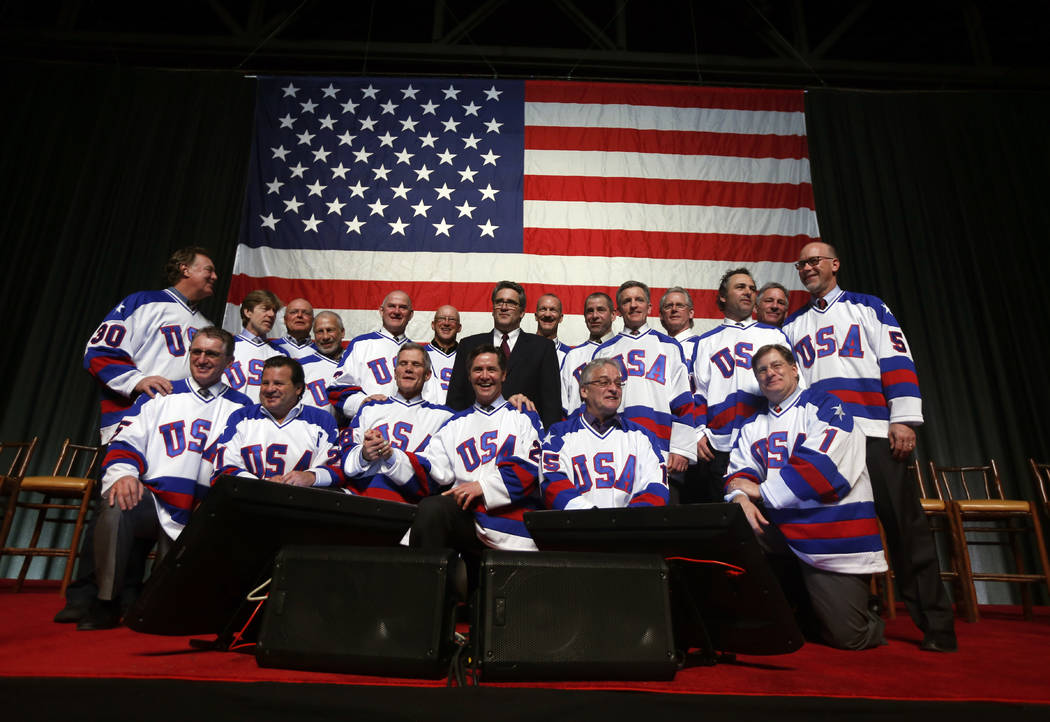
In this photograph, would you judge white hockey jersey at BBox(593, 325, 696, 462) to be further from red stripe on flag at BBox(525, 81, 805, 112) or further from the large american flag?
red stripe on flag at BBox(525, 81, 805, 112)

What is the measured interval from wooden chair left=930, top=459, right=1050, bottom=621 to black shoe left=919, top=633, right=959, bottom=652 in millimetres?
1656

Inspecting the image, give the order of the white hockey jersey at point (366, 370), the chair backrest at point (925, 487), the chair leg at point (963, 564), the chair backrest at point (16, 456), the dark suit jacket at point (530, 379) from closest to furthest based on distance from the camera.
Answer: the dark suit jacket at point (530, 379)
the chair leg at point (963, 564)
the white hockey jersey at point (366, 370)
the chair backrest at point (16, 456)
the chair backrest at point (925, 487)

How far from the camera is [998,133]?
7070 mm

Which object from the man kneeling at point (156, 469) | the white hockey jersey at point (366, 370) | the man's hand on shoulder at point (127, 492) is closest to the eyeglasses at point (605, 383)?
the white hockey jersey at point (366, 370)

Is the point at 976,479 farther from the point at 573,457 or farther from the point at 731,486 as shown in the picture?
the point at 573,457

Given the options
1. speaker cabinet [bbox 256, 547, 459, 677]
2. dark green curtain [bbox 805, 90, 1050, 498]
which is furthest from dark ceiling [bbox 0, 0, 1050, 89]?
speaker cabinet [bbox 256, 547, 459, 677]

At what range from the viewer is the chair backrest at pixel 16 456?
5395 mm

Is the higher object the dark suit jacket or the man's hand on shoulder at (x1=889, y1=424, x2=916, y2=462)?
the dark suit jacket

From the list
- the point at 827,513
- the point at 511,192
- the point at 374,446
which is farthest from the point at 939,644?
the point at 511,192

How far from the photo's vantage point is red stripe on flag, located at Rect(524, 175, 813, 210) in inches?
246

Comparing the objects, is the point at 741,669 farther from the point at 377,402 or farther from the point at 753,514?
the point at 377,402

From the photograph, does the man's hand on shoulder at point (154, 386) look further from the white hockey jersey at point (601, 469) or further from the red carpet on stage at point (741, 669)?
the white hockey jersey at point (601, 469)

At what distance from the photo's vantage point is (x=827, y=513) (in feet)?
9.53

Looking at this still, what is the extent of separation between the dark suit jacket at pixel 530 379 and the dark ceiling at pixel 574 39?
4.00m
